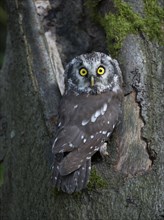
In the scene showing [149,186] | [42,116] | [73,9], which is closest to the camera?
[149,186]

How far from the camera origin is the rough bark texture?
12.3 feet

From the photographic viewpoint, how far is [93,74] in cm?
442

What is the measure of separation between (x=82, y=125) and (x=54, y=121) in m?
0.28

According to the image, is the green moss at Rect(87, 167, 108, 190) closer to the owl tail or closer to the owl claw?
the owl tail

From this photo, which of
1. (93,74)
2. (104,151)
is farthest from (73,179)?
(93,74)

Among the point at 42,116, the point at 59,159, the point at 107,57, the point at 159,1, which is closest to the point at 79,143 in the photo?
the point at 59,159

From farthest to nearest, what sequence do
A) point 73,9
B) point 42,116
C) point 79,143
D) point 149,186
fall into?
point 73,9, point 42,116, point 79,143, point 149,186

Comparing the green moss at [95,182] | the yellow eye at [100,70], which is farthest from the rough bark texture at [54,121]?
the yellow eye at [100,70]

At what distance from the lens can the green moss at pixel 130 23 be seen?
4.38 meters

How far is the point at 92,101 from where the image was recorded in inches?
173

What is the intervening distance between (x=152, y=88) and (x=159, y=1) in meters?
0.85

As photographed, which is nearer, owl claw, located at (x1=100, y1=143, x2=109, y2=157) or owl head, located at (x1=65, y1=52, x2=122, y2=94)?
owl claw, located at (x1=100, y1=143, x2=109, y2=157)

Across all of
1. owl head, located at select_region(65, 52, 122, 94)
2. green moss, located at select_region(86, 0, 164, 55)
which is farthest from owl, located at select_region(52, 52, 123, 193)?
green moss, located at select_region(86, 0, 164, 55)

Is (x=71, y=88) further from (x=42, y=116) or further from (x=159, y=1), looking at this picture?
(x=159, y=1)
